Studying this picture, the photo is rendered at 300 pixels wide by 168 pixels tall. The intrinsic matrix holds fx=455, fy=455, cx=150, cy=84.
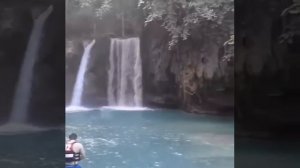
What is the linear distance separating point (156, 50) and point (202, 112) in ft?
7.14

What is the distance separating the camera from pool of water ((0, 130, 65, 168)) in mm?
1655

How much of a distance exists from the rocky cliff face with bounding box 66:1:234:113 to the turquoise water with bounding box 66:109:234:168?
53 cm

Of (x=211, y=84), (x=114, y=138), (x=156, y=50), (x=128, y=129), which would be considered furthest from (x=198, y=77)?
(x=114, y=138)

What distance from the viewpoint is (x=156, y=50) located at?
36.1ft

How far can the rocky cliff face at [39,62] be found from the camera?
1.69m

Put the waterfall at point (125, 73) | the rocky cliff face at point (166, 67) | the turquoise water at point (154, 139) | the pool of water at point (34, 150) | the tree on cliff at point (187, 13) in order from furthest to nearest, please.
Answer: the waterfall at point (125, 73) → the rocky cliff face at point (166, 67) → the tree on cliff at point (187, 13) → the turquoise water at point (154, 139) → the pool of water at point (34, 150)

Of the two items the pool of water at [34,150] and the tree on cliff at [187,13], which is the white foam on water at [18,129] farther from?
the tree on cliff at [187,13]

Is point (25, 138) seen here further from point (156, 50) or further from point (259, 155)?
point (156, 50)

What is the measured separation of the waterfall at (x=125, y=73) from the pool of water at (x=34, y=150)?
959 cm

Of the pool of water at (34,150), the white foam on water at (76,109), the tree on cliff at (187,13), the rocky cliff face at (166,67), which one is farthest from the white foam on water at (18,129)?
the white foam on water at (76,109)

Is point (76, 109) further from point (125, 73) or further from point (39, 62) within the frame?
point (39, 62)

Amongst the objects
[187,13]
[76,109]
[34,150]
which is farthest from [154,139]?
[34,150]

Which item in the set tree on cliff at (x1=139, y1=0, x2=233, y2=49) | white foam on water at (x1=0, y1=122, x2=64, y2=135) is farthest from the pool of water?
tree on cliff at (x1=139, y1=0, x2=233, y2=49)

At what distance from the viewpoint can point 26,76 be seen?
1.70m
